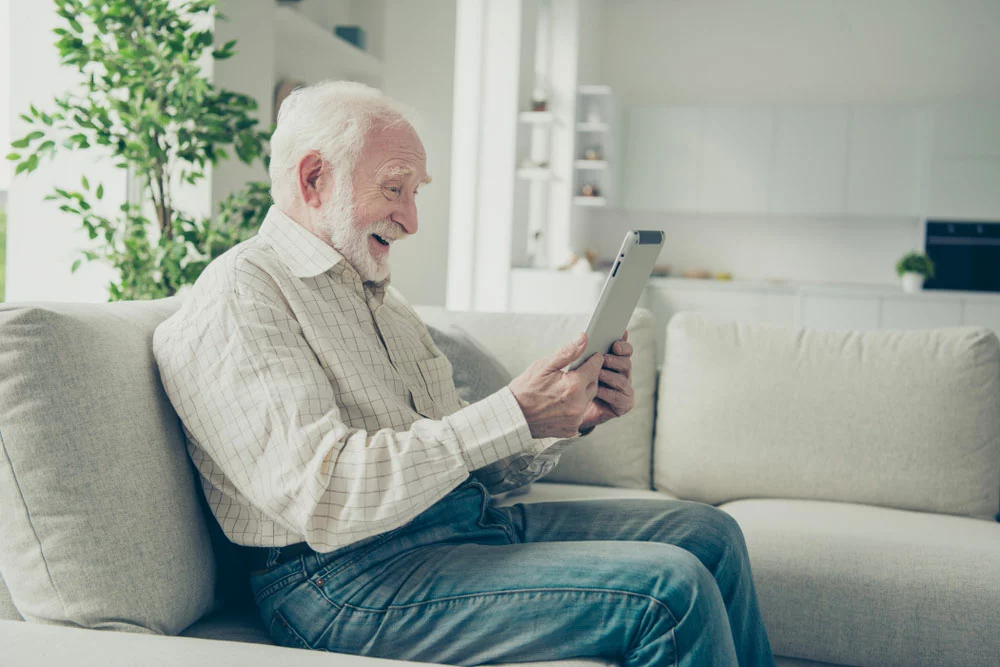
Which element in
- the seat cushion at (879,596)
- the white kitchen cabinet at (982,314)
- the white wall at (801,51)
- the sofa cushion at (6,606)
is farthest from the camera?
the white wall at (801,51)

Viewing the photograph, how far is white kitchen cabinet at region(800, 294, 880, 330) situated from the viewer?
18.3ft

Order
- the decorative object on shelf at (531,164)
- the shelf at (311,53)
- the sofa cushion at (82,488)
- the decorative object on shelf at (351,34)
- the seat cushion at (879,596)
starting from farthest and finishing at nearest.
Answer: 1. the decorative object on shelf at (531,164)
2. the decorative object on shelf at (351,34)
3. the shelf at (311,53)
4. the seat cushion at (879,596)
5. the sofa cushion at (82,488)

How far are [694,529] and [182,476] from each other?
772 mm

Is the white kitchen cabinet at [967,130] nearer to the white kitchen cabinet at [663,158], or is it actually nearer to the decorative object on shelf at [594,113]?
the white kitchen cabinet at [663,158]

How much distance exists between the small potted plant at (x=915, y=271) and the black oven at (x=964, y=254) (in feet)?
0.95

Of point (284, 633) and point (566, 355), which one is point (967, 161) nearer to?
point (566, 355)

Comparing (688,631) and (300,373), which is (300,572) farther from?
(688,631)

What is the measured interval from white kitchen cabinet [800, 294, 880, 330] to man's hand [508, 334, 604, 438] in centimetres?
478

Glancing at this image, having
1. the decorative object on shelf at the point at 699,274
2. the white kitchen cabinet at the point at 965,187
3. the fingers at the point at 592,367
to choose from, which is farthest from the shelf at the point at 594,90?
the fingers at the point at 592,367

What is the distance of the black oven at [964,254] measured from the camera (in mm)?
5867

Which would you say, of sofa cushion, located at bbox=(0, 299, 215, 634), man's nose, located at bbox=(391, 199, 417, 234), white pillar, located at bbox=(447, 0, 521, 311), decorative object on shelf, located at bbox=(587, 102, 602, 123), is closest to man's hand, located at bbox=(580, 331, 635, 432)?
man's nose, located at bbox=(391, 199, 417, 234)

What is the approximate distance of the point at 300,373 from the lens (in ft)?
3.69

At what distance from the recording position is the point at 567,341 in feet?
7.19

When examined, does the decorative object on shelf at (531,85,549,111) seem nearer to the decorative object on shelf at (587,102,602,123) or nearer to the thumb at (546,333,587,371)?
the decorative object on shelf at (587,102,602,123)
